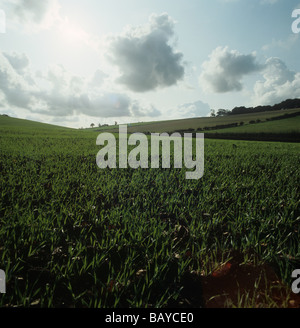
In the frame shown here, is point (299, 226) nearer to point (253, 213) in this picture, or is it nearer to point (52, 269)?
point (253, 213)

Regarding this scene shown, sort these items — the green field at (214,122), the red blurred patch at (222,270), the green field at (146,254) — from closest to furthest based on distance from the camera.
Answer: the green field at (146,254)
the red blurred patch at (222,270)
the green field at (214,122)

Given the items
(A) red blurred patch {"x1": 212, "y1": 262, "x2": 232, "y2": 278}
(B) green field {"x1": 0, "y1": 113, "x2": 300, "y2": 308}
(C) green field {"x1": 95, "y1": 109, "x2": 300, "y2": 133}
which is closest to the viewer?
(B) green field {"x1": 0, "y1": 113, "x2": 300, "y2": 308}

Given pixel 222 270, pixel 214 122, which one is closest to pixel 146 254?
pixel 222 270

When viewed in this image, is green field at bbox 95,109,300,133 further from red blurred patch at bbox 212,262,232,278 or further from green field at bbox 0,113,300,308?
red blurred patch at bbox 212,262,232,278

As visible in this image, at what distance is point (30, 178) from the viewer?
14.1 feet

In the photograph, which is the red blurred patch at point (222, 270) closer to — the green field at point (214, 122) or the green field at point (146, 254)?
the green field at point (146, 254)

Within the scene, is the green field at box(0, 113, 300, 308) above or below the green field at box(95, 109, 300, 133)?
below

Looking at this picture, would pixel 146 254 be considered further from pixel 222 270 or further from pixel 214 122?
pixel 214 122

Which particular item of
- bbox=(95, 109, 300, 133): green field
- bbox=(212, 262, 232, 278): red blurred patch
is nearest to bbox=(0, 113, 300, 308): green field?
bbox=(212, 262, 232, 278): red blurred patch

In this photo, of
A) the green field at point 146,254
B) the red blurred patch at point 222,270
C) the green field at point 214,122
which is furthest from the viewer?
Result: the green field at point 214,122

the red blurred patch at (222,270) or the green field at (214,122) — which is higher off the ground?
the green field at (214,122)

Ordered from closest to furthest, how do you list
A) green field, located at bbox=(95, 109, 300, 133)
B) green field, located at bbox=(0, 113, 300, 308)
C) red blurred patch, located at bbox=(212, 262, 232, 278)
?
green field, located at bbox=(0, 113, 300, 308) < red blurred patch, located at bbox=(212, 262, 232, 278) < green field, located at bbox=(95, 109, 300, 133)

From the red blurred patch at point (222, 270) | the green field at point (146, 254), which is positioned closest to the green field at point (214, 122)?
the green field at point (146, 254)
